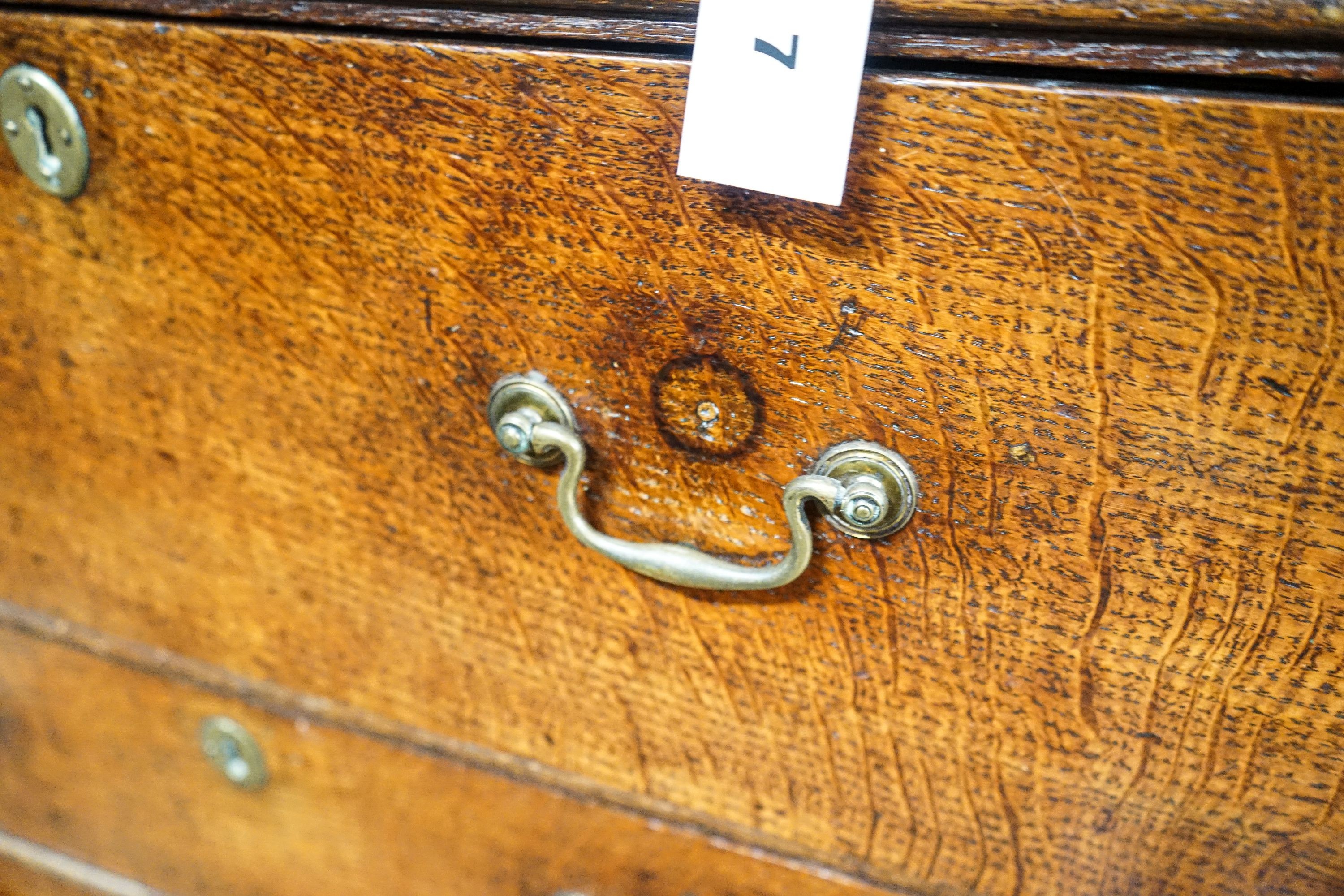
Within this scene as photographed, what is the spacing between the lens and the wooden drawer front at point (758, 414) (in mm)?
247

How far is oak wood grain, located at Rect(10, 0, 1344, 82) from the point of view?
22cm

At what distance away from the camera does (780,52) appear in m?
0.25

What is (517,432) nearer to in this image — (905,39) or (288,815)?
(905,39)

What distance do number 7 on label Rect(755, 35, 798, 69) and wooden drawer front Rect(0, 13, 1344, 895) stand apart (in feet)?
0.07

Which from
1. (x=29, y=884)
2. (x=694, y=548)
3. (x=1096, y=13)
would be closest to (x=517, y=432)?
(x=694, y=548)

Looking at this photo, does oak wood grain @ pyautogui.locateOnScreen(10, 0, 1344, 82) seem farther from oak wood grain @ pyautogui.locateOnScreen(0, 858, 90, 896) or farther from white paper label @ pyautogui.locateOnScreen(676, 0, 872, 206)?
oak wood grain @ pyautogui.locateOnScreen(0, 858, 90, 896)

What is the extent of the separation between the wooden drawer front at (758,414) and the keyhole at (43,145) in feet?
0.05

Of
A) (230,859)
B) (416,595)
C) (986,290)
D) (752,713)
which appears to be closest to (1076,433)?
(986,290)

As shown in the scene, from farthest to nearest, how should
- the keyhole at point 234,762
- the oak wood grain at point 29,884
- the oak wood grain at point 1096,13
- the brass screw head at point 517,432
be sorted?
the oak wood grain at point 29,884
the keyhole at point 234,762
the brass screw head at point 517,432
the oak wood grain at point 1096,13

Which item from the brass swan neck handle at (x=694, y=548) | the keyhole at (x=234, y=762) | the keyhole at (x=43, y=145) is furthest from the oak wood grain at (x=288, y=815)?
the keyhole at (x=43, y=145)

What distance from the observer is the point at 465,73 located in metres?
0.28

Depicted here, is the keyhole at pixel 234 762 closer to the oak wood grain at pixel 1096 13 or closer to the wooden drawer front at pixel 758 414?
the wooden drawer front at pixel 758 414

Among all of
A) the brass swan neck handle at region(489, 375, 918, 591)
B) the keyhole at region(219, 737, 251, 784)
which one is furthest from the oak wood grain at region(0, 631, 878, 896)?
the brass swan neck handle at region(489, 375, 918, 591)

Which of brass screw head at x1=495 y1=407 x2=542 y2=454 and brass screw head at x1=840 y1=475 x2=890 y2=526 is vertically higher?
brass screw head at x1=495 y1=407 x2=542 y2=454
